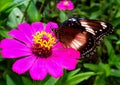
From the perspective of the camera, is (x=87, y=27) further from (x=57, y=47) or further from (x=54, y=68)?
(x=54, y=68)

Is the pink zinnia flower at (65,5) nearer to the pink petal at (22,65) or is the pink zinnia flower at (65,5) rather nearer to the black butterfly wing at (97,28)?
the black butterfly wing at (97,28)

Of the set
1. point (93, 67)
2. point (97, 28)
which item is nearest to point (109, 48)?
point (93, 67)

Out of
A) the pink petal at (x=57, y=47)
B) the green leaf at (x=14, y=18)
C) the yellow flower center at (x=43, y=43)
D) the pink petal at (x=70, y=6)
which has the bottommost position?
the pink petal at (x=70, y=6)

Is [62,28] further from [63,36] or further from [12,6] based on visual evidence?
[12,6]

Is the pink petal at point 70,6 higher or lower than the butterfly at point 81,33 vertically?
lower

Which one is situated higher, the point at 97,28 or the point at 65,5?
the point at 97,28

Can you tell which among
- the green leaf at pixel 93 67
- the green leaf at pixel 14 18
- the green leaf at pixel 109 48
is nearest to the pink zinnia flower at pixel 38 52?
the green leaf at pixel 14 18

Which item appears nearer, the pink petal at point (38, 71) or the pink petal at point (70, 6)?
the pink petal at point (38, 71)
